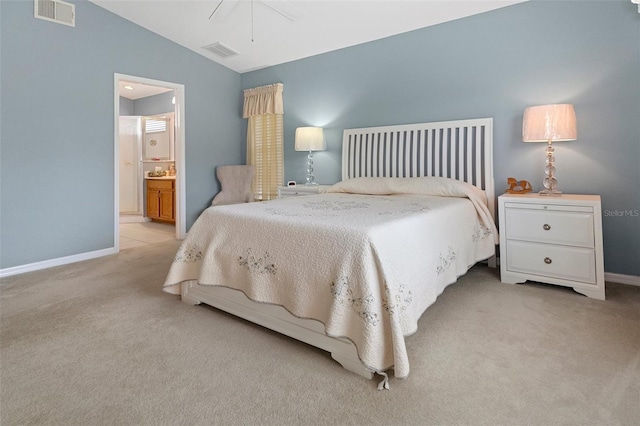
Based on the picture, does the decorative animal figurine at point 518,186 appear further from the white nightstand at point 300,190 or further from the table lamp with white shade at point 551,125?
the white nightstand at point 300,190

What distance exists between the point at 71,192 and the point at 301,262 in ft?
10.0

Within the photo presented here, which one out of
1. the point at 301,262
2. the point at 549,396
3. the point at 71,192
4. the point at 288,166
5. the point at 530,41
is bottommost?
the point at 549,396

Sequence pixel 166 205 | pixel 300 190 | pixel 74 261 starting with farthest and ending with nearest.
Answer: pixel 166 205 < pixel 300 190 < pixel 74 261

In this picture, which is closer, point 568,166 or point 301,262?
point 301,262

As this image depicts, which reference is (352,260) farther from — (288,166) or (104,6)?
(104,6)

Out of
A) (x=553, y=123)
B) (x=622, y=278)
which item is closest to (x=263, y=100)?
(x=553, y=123)

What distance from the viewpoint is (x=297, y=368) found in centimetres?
155

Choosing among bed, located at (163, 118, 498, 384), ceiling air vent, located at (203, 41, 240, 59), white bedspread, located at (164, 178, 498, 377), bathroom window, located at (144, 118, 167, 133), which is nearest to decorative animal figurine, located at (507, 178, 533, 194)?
bed, located at (163, 118, 498, 384)

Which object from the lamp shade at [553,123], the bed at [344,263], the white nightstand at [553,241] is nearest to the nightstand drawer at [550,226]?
the white nightstand at [553,241]

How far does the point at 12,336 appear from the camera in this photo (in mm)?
1855

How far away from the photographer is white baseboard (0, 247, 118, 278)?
3047 mm

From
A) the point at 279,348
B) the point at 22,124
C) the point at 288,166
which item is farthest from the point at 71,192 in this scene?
the point at 279,348

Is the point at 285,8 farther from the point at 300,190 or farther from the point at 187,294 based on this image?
the point at 187,294

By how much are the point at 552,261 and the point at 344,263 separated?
1.87 m
